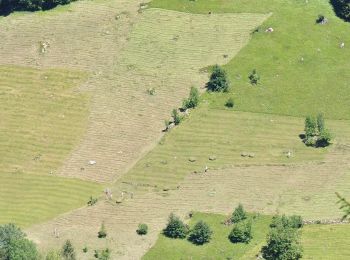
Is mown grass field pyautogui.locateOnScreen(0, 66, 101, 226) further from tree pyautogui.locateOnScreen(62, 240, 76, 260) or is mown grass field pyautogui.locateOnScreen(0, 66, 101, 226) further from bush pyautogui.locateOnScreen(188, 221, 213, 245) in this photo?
bush pyautogui.locateOnScreen(188, 221, 213, 245)

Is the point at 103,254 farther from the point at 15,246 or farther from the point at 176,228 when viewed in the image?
the point at 15,246

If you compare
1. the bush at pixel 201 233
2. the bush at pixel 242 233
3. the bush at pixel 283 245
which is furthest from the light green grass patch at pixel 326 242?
the bush at pixel 201 233

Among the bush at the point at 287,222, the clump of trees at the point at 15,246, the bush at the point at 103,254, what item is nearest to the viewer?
the clump of trees at the point at 15,246

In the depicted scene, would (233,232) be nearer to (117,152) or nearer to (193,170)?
(193,170)

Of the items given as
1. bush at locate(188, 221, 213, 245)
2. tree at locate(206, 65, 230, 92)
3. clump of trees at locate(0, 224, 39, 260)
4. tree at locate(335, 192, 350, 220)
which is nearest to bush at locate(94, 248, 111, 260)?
clump of trees at locate(0, 224, 39, 260)

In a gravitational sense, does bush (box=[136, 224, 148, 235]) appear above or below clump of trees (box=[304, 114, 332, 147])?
below

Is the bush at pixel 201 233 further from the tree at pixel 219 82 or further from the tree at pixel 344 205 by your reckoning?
the tree at pixel 219 82
